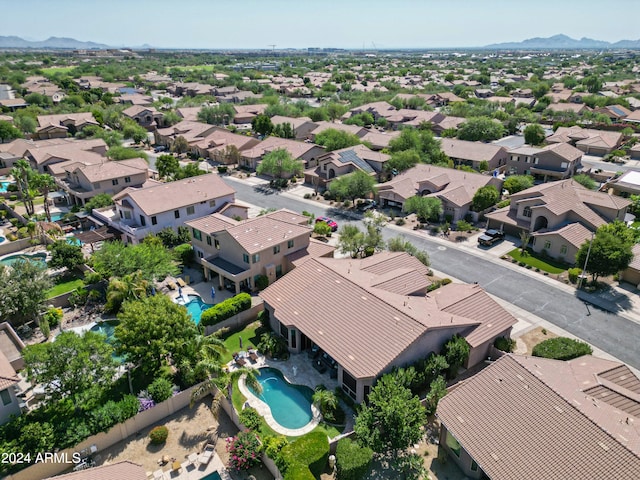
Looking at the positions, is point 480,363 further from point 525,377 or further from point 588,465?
point 588,465

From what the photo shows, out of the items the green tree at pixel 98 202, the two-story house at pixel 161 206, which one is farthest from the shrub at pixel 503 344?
the green tree at pixel 98 202

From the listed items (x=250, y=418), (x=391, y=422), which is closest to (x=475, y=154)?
(x=391, y=422)

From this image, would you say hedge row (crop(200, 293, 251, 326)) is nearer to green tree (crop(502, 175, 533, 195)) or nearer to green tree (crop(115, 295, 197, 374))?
green tree (crop(115, 295, 197, 374))

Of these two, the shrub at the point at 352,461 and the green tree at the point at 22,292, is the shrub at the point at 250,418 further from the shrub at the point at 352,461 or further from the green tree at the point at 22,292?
the green tree at the point at 22,292

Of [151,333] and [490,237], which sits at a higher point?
[151,333]

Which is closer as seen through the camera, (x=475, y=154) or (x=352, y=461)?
(x=352, y=461)

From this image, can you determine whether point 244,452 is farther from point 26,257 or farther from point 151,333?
point 26,257
